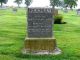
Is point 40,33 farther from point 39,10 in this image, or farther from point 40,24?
point 39,10

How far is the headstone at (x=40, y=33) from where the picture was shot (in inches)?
611

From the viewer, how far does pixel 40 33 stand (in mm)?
15680

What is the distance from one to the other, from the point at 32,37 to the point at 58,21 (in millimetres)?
19039

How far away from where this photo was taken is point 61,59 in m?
13.9

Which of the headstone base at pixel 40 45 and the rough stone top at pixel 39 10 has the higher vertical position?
the rough stone top at pixel 39 10

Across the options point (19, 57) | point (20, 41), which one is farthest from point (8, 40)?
point (19, 57)

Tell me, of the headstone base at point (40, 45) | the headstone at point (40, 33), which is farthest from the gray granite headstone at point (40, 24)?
the headstone base at point (40, 45)

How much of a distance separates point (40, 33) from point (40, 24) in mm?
481

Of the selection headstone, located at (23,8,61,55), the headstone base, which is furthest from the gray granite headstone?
the headstone base

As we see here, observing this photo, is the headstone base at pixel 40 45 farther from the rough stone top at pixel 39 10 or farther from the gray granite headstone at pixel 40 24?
the rough stone top at pixel 39 10

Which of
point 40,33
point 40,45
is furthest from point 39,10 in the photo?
point 40,45

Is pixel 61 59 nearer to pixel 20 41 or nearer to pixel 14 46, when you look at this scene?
pixel 14 46

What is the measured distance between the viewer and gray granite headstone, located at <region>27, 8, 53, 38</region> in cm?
1556

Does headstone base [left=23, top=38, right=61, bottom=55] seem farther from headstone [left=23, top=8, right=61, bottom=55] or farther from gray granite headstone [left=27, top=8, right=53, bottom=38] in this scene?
gray granite headstone [left=27, top=8, right=53, bottom=38]
